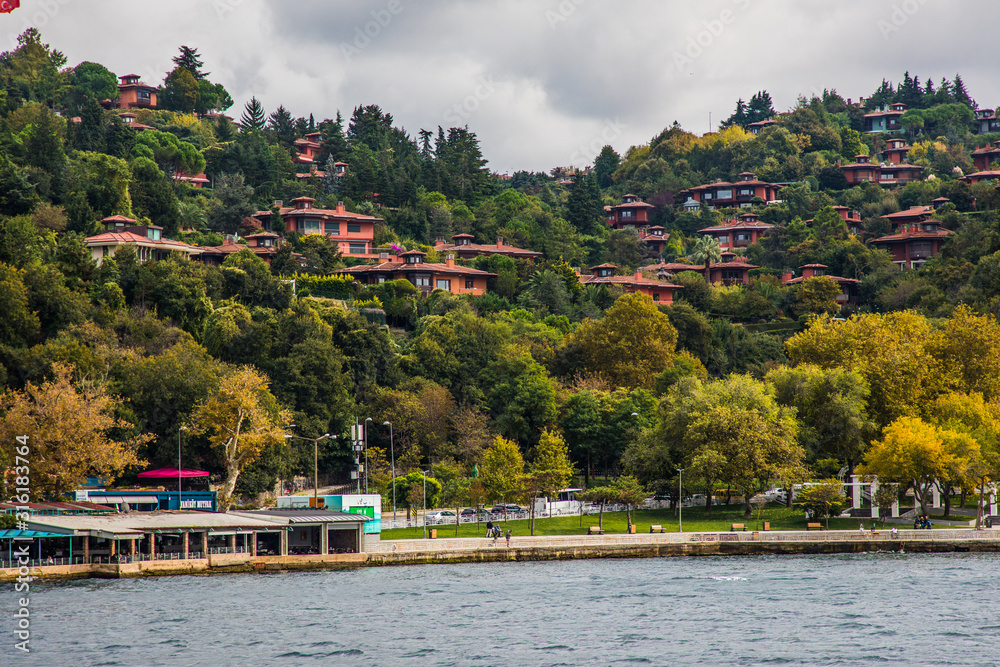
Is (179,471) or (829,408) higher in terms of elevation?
(829,408)

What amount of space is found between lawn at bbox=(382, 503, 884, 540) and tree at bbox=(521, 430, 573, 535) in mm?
1819

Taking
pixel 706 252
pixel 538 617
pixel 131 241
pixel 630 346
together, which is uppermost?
pixel 706 252

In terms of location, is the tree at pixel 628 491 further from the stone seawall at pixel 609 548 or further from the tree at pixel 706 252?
the tree at pixel 706 252

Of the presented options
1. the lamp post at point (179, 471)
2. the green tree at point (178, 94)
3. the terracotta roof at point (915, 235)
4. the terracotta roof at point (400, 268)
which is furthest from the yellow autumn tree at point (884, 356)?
the green tree at point (178, 94)

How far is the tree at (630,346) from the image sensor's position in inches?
3231

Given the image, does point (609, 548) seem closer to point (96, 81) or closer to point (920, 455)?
point (920, 455)

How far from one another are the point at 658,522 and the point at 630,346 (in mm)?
20019

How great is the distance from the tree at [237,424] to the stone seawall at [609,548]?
9.92 m

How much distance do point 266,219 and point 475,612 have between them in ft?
231

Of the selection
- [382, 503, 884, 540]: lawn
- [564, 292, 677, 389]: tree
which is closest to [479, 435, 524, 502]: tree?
[382, 503, 884, 540]: lawn

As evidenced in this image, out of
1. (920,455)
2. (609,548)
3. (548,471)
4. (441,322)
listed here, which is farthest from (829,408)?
(441,322)

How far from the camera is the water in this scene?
3416cm

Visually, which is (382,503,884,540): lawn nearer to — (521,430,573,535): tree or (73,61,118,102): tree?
(521,430,573,535): tree

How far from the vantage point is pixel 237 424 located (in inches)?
2470
